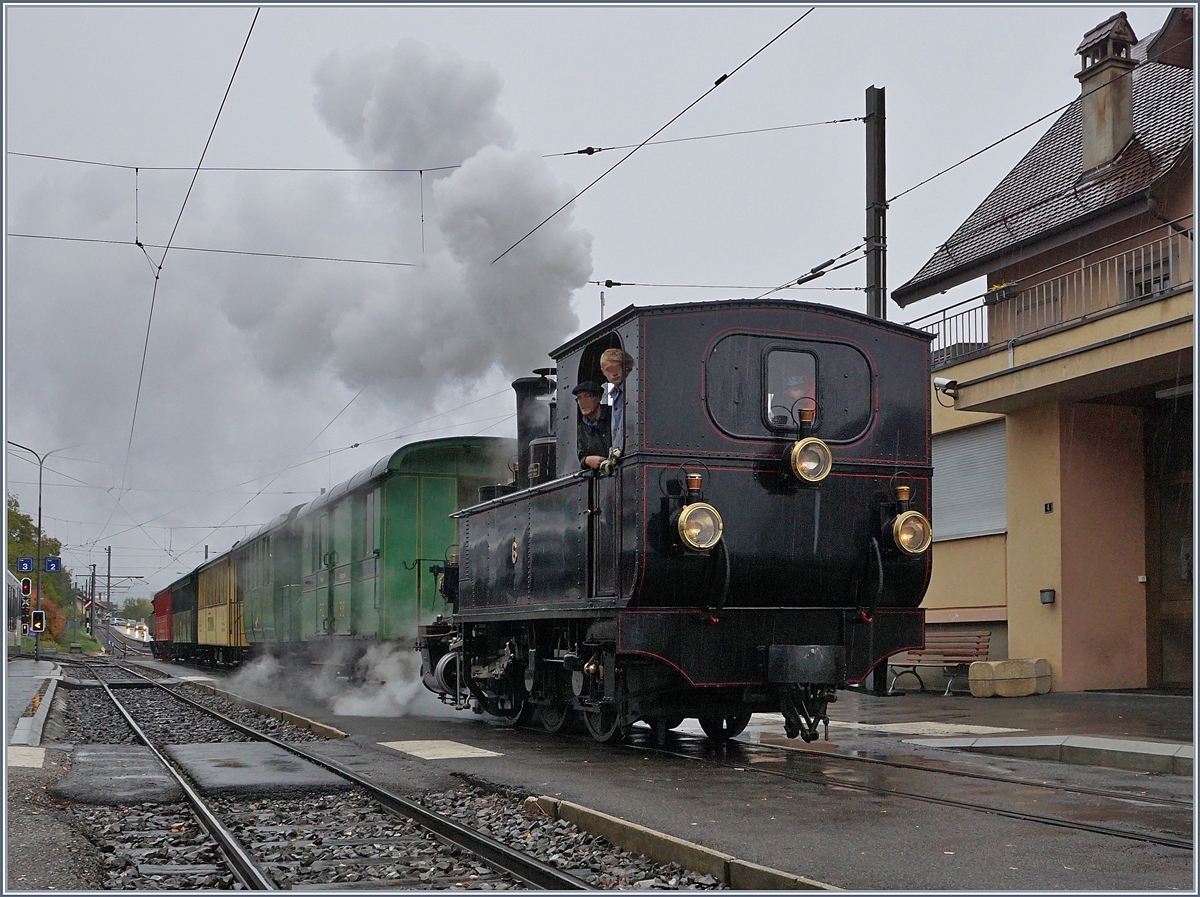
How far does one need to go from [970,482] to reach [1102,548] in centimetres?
237

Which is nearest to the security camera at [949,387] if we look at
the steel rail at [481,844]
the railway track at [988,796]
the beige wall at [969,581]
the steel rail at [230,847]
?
the beige wall at [969,581]

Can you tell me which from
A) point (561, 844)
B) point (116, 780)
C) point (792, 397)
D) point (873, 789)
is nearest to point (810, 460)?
point (792, 397)

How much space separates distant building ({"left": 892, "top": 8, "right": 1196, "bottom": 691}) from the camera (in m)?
14.9

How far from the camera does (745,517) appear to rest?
8648mm

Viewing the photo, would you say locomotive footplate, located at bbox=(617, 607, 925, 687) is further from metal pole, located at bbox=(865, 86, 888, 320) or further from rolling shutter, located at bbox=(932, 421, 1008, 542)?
rolling shutter, located at bbox=(932, 421, 1008, 542)

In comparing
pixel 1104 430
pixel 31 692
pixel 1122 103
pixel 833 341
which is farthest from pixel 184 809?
pixel 1122 103

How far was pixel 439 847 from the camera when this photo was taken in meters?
6.33

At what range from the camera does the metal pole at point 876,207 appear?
Result: 43.4 ft

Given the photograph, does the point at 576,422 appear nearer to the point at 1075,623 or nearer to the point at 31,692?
the point at 1075,623

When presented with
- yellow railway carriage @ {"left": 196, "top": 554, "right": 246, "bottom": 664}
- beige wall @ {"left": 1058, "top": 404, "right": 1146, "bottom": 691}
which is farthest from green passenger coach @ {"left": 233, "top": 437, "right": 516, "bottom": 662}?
yellow railway carriage @ {"left": 196, "top": 554, "right": 246, "bottom": 664}

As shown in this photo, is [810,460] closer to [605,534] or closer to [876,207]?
[605,534]

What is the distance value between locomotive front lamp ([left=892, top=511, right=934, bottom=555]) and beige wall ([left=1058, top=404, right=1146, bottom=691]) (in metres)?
7.63

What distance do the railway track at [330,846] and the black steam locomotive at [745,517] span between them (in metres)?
2.08

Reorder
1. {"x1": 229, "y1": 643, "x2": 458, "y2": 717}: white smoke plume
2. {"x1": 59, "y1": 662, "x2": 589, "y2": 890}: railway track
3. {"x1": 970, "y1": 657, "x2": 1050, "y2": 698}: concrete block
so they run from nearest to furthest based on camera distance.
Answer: {"x1": 59, "y1": 662, "x2": 589, "y2": 890}: railway track, {"x1": 970, "y1": 657, "x2": 1050, "y2": 698}: concrete block, {"x1": 229, "y1": 643, "x2": 458, "y2": 717}: white smoke plume
